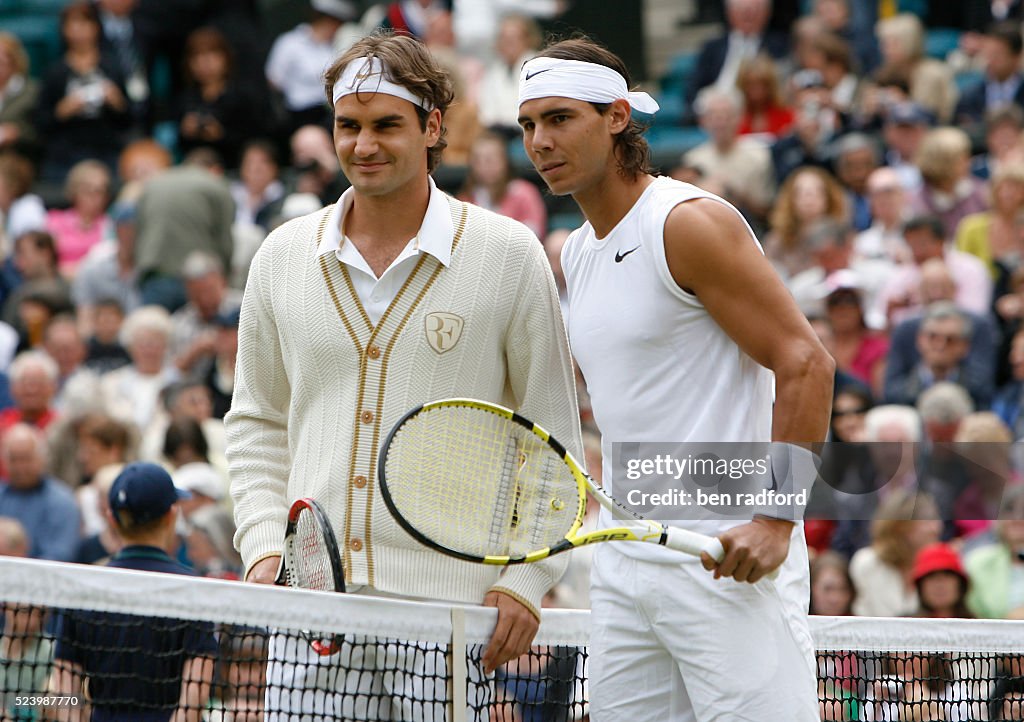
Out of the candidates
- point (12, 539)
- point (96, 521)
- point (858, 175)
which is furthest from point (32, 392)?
point (858, 175)

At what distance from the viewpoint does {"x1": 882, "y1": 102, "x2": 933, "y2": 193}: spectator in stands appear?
36.7 ft

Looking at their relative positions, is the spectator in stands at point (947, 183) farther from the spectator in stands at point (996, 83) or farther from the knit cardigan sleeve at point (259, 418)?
the knit cardigan sleeve at point (259, 418)

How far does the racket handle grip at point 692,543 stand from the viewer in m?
3.74

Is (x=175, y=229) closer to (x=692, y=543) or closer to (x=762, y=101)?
(x=762, y=101)

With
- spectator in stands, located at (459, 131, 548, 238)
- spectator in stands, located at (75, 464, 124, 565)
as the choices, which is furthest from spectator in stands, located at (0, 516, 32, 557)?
spectator in stands, located at (459, 131, 548, 238)

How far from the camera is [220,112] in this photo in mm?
13344

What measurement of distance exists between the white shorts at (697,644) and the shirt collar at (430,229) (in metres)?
0.83

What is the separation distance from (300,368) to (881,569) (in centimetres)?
432

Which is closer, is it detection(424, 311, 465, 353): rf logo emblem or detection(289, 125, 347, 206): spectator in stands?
detection(424, 311, 465, 353): rf logo emblem

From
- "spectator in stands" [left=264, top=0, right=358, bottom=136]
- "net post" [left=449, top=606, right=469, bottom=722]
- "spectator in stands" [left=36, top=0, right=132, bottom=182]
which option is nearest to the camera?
"net post" [left=449, top=606, right=469, bottom=722]

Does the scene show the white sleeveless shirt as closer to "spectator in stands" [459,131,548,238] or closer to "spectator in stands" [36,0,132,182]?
"spectator in stands" [459,131,548,238]

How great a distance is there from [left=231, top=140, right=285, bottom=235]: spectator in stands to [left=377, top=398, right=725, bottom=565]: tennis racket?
847 centimetres

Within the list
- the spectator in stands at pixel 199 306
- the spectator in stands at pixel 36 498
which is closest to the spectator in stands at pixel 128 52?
the spectator in stands at pixel 199 306

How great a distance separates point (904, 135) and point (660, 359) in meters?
7.76
